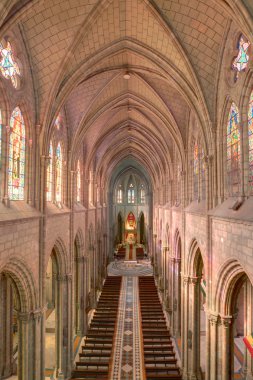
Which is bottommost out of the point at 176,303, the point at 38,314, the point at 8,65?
the point at 176,303

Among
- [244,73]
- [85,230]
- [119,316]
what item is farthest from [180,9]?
[119,316]

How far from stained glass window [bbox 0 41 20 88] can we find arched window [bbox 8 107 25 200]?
119cm

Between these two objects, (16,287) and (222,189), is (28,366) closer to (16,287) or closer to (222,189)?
(16,287)

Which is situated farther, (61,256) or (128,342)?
(128,342)

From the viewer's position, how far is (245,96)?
34.0ft

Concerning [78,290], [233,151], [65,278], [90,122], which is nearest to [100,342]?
[78,290]

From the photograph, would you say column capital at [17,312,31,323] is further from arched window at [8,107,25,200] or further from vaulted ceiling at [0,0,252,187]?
vaulted ceiling at [0,0,252,187]

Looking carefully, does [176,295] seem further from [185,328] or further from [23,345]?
[23,345]

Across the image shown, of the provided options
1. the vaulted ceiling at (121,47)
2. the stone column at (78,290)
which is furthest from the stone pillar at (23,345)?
the stone column at (78,290)

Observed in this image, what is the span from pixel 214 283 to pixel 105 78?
12614 millimetres

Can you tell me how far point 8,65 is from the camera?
10.9m

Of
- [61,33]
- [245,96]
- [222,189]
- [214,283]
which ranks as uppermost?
[61,33]

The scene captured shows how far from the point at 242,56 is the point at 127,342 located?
755 inches

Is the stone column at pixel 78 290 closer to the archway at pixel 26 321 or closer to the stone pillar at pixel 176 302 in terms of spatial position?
the stone pillar at pixel 176 302
